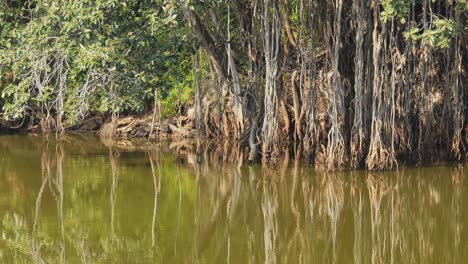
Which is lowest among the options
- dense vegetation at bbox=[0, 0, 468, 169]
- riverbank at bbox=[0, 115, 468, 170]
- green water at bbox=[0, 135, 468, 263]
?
green water at bbox=[0, 135, 468, 263]

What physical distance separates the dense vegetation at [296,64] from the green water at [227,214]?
21.5 inches

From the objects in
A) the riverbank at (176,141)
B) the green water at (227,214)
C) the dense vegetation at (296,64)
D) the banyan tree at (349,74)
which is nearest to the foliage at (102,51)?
the dense vegetation at (296,64)

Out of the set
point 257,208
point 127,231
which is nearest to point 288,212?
point 257,208

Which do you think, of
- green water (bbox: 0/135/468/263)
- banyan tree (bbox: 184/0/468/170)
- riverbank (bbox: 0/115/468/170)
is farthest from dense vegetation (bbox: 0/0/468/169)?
green water (bbox: 0/135/468/263)

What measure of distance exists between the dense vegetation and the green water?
0.55 meters

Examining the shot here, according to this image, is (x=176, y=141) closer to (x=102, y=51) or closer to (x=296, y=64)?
(x=296, y=64)

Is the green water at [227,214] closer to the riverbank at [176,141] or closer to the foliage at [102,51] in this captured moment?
the riverbank at [176,141]

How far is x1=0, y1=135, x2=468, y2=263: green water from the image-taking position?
21.3 feet

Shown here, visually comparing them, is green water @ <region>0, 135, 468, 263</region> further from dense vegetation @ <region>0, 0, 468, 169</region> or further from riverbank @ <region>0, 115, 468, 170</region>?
dense vegetation @ <region>0, 0, 468, 169</region>

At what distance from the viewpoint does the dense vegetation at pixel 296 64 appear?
9742mm

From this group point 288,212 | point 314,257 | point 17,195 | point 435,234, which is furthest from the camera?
point 17,195

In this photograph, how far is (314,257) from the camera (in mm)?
6328

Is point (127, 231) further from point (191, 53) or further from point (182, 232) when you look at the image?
point (191, 53)

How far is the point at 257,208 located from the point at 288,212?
0.38m
